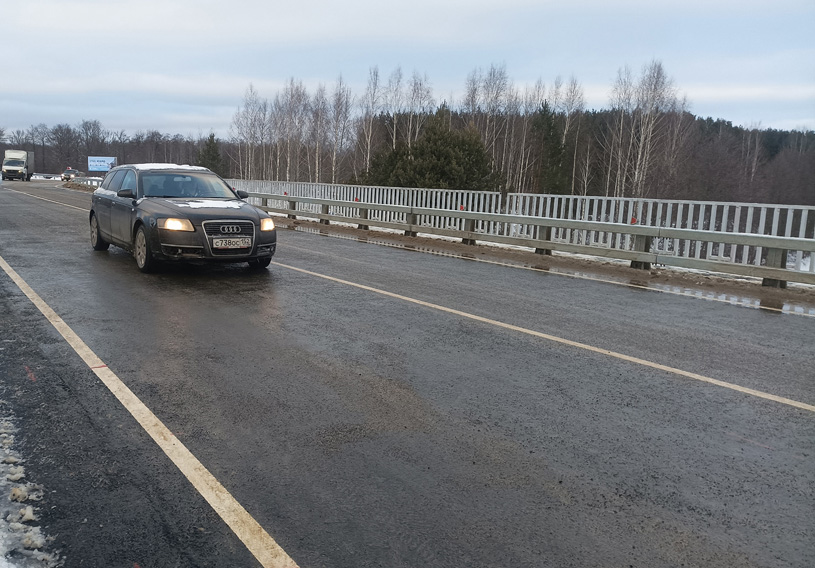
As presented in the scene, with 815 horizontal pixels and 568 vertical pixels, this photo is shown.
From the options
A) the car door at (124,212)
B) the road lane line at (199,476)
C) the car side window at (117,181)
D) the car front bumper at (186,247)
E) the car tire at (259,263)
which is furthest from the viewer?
the car side window at (117,181)

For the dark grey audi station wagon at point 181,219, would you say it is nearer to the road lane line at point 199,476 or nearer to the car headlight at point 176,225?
the car headlight at point 176,225

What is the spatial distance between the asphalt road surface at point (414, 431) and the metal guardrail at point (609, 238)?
3.42 meters

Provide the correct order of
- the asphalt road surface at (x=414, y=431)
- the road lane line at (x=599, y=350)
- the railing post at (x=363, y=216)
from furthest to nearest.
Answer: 1. the railing post at (x=363, y=216)
2. the road lane line at (x=599, y=350)
3. the asphalt road surface at (x=414, y=431)

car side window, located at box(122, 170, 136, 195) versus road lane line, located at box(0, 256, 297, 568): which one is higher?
car side window, located at box(122, 170, 136, 195)

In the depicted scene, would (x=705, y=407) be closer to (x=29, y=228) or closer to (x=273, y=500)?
(x=273, y=500)

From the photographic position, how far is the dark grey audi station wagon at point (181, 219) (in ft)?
33.2

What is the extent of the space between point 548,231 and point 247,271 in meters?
7.96

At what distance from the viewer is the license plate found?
1023 cm

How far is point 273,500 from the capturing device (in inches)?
130

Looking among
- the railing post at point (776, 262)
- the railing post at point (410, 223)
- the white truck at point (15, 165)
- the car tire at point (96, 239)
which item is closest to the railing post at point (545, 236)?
the railing post at point (410, 223)

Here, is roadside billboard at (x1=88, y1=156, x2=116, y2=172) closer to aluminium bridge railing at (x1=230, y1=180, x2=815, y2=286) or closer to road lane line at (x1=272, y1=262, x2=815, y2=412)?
aluminium bridge railing at (x1=230, y1=180, x2=815, y2=286)

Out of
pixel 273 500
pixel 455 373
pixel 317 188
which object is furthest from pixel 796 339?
pixel 317 188

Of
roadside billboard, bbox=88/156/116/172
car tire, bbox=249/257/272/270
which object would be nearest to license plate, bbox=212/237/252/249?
car tire, bbox=249/257/272/270

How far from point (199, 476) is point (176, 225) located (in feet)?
23.7
